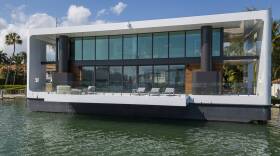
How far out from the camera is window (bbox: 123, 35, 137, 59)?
83.5 feet

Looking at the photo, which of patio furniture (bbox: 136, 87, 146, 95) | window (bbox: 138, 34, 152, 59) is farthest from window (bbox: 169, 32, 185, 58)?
patio furniture (bbox: 136, 87, 146, 95)

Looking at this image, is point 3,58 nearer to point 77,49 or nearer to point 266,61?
point 77,49

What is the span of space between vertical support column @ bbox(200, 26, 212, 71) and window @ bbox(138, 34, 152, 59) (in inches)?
174

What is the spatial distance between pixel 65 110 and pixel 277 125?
16.2 metres

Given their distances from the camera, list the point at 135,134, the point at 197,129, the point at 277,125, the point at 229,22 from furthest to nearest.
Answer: the point at 229,22
the point at 277,125
the point at 197,129
the point at 135,134

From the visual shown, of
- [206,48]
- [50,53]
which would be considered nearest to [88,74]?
[50,53]

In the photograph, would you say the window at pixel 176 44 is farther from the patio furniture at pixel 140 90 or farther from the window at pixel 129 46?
the patio furniture at pixel 140 90

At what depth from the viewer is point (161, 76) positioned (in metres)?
24.9

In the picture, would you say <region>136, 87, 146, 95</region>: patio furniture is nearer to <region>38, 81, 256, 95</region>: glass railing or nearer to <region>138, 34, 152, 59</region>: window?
<region>38, 81, 256, 95</region>: glass railing

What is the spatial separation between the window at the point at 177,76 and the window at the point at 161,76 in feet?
1.31

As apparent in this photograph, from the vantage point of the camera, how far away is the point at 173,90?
899 inches

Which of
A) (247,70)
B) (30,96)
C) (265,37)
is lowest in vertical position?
(30,96)

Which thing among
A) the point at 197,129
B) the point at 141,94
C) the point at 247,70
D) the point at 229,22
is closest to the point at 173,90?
the point at 141,94

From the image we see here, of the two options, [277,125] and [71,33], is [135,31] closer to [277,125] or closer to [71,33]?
[71,33]
